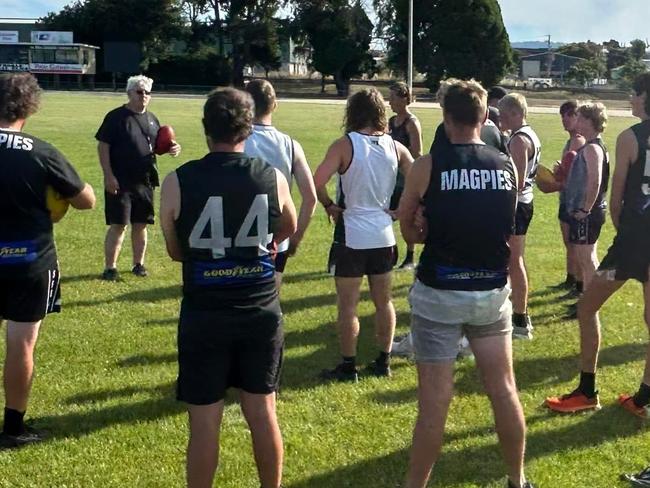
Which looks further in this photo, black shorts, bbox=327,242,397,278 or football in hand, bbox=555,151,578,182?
football in hand, bbox=555,151,578,182

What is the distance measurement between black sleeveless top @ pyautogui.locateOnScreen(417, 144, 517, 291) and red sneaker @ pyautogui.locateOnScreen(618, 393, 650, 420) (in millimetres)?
2009

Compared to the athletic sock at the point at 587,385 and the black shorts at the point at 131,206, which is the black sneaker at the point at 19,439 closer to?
the athletic sock at the point at 587,385

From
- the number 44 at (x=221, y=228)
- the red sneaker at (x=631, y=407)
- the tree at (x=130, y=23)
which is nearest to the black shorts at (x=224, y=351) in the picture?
the number 44 at (x=221, y=228)

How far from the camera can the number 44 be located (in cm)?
329

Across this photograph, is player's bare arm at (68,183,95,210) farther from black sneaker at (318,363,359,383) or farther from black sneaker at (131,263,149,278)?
black sneaker at (131,263,149,278)

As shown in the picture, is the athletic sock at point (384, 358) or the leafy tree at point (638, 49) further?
the leafy tree at point (638, 49)

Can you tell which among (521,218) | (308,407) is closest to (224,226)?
(308,407)

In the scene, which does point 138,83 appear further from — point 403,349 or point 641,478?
point 641,478

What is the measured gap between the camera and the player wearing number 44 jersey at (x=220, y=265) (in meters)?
3.29

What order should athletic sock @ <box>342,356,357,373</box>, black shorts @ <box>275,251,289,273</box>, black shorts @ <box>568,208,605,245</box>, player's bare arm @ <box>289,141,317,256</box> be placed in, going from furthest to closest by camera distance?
black shorts @ <box>568,208,605,245</box> < athletic sock @ <box>342,356,357,373</box> < black shorts @ <box>275,251,289,273</box> < player's bare arm @ <box>289,141,317,256</box>

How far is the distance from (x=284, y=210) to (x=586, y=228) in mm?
3954

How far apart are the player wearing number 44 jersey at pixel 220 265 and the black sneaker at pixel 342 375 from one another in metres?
2.20

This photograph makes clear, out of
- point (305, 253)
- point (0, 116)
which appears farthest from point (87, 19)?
point (0, 116)

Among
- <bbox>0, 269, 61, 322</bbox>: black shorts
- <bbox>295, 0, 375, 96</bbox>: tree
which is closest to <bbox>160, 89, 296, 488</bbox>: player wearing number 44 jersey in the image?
<bbox>0, 269, 61, 322</bbox>: black shorts
